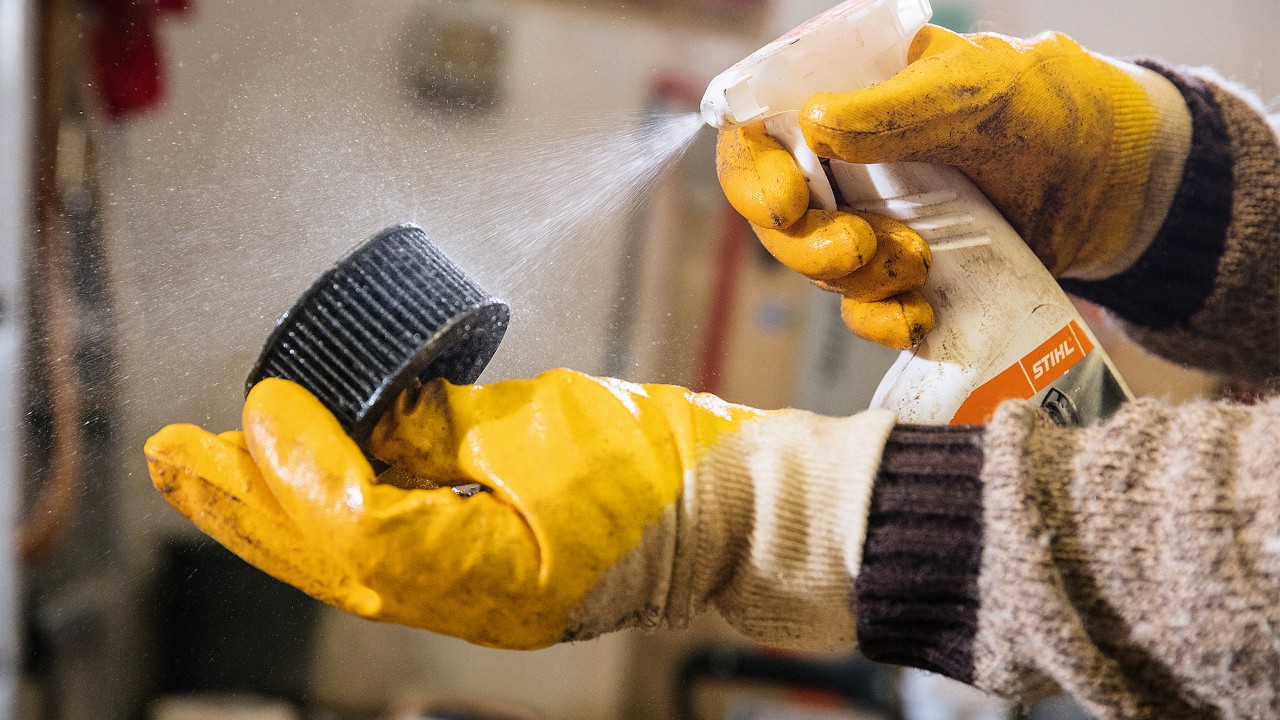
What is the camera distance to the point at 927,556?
1.79ft

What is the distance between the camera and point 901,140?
2.32 ft

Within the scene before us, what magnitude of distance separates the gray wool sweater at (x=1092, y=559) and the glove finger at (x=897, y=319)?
19cm

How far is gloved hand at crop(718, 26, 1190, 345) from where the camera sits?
70 cm

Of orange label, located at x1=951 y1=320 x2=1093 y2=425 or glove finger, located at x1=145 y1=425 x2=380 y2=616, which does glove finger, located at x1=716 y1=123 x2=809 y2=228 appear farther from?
glove finger, located at x1=145 y1=425 x2=380 y2=616

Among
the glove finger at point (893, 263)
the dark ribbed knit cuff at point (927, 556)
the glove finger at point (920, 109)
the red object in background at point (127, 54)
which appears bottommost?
the dark ribbed knit cuff at point (927, 556)

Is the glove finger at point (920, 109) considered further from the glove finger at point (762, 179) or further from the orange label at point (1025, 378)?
A: the orange label at point (1025, 378)

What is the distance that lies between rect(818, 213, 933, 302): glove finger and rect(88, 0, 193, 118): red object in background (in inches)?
37.2

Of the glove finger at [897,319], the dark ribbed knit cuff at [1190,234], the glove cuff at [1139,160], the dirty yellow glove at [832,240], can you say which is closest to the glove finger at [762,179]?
the dirty yellow glove at [832,240]

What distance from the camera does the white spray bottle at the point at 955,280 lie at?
28.8 inches

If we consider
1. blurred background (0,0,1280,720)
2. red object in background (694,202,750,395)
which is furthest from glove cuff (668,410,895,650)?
red object in background (694,202,750,395)

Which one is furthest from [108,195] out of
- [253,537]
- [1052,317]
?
[1052,317]

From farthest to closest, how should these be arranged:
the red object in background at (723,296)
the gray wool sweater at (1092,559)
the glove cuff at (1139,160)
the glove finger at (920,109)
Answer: the red object in background at (723,296)
the glove cuff at (1139,160)
the glove finger at (920,109)
the gray wool sweater at (1092,559)

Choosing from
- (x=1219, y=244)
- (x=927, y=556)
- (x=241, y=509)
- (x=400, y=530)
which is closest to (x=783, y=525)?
(x=927, y=556)

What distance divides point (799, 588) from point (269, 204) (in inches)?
28.6
